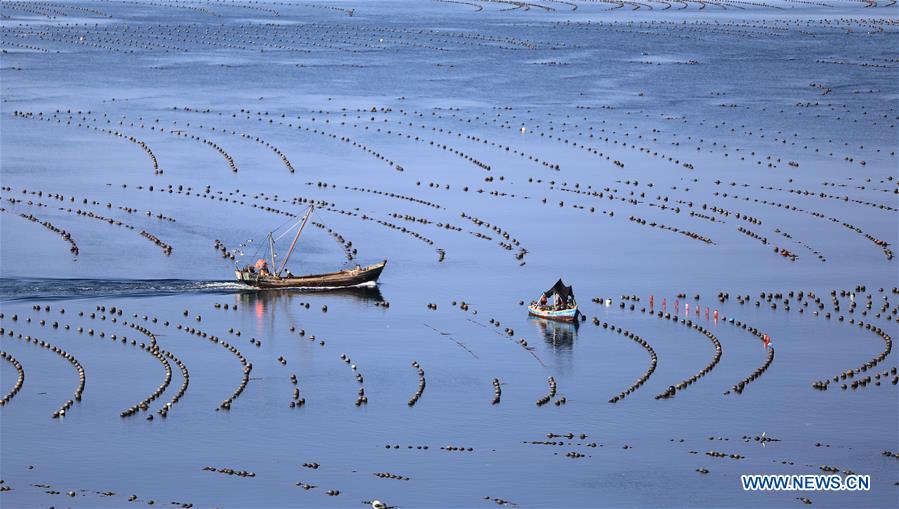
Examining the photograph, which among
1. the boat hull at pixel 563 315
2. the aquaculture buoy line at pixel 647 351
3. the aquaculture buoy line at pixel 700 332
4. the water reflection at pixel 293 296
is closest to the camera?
the aquaculture buoy line at pixel 647 351

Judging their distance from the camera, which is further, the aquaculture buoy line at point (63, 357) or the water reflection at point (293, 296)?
the water reflection at point (293, 296)

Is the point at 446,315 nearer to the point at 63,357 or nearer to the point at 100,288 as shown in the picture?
the point at 100,288

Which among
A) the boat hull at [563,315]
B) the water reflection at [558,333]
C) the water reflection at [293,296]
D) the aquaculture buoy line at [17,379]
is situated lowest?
the aquaculture buoy line at [17,379]

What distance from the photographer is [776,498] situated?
66688mm

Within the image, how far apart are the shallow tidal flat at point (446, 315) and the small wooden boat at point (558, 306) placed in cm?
107

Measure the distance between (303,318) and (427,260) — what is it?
16366 millimetres

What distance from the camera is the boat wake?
9806cm

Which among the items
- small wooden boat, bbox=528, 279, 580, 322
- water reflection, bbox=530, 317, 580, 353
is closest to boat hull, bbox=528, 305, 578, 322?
small wooden boat, bbox=528, 279, 580, 322

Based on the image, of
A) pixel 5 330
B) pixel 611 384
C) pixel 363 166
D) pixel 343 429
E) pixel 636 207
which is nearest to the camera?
pixel 343 429

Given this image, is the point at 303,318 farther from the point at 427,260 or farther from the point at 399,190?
the point at 399,190

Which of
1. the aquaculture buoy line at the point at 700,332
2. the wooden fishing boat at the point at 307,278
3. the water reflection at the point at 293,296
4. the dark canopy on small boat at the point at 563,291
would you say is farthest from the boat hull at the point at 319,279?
the aquaculture buoy line at the point at 700,332

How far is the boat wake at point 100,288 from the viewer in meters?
98.1

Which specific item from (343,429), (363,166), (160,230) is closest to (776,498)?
(343,429)

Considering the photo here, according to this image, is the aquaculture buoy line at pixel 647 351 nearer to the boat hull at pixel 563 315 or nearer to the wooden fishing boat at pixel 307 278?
the boat hull at pixel 563 315
